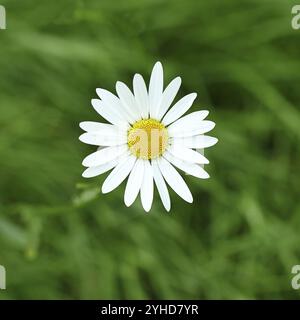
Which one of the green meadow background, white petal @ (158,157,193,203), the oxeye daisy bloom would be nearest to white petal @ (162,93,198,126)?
the oxeye daisy bloom

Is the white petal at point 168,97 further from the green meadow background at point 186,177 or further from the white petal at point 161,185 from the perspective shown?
the green meadow background at point 186,177

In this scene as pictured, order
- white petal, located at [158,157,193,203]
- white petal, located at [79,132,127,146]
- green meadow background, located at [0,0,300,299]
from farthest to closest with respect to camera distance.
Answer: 1. green meadow background, located at [0,0,300,299]
2. white petal, located at [158,157,193,203]
3. white petal, located at [79,132,127,146]

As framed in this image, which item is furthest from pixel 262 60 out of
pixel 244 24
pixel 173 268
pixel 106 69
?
pixel 173 268

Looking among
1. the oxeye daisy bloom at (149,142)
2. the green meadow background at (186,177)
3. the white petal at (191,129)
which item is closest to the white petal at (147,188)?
the oxeye daisy bloom at (149,142)

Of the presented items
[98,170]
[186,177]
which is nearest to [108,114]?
[98,170]

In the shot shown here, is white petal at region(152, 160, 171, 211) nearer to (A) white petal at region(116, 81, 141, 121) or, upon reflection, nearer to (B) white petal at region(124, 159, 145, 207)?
(B) white petal at region(124, 159, 145, 207)

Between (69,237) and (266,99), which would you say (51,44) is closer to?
(69,237)

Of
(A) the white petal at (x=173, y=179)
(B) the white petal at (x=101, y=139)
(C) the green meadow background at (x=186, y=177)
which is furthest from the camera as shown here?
(C) the green meadow background at (x=186, y=177)
